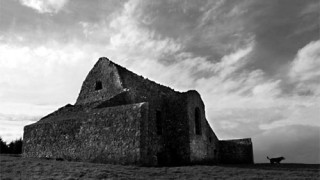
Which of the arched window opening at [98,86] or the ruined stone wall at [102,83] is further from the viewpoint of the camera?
the arched window opening at [98,86]

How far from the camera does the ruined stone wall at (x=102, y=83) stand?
24484 millimetres

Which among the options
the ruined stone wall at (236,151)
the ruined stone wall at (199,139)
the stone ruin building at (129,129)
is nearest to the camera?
→ the stone ruin building at (129,129)

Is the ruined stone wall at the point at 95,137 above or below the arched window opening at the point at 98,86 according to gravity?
below

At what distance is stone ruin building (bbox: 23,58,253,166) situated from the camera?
17.6 metres

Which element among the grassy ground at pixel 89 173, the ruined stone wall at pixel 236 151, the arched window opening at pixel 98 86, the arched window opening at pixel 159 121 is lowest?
the grassy ground at pixel 89 173

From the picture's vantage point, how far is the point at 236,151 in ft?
88.7

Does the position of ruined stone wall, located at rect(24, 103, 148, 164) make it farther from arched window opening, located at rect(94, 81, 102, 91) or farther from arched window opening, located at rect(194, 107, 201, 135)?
arched window opening, located at rect(194, 107, 201, 135)

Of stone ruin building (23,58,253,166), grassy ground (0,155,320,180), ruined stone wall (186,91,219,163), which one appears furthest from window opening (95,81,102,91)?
grassy ground (0,155,320,180)

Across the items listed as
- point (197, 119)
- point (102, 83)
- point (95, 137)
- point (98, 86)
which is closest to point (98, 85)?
point (98, 86)

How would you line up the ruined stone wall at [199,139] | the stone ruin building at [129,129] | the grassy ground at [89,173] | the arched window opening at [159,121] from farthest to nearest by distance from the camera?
the arched window opening at [159,121] → the ruined stone wall at [199,139] → the stone ruin building at [129,129] → the grassy ground at [89,173]

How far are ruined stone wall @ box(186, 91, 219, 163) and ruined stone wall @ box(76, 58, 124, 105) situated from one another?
5514mm

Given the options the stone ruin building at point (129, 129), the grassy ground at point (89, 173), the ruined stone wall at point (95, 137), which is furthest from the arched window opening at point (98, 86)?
the grassy ground at point (89, 173)

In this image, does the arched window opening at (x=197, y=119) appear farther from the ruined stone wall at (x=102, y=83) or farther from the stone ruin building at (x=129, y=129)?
Answer: the ruined stone wall at (x=102, y=83)

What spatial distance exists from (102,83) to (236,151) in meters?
12.8
